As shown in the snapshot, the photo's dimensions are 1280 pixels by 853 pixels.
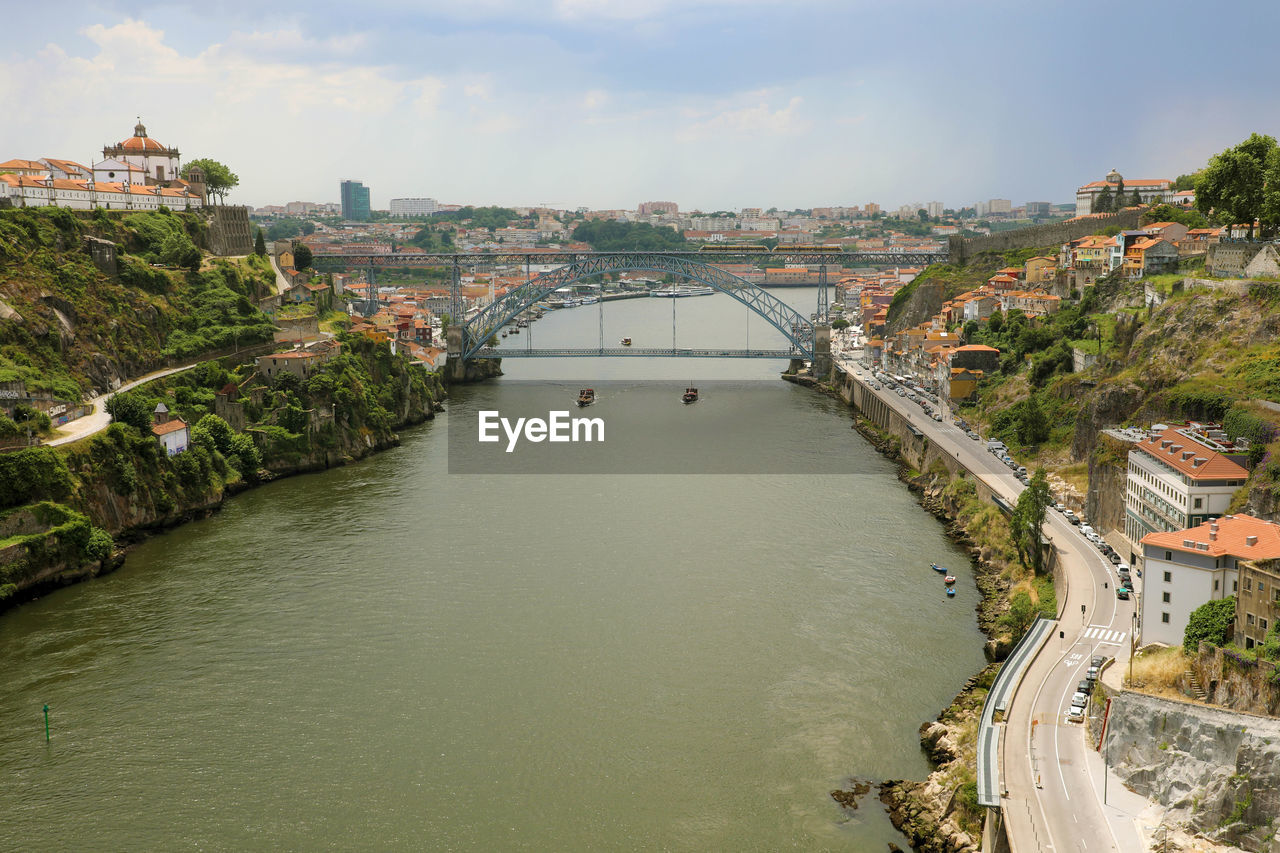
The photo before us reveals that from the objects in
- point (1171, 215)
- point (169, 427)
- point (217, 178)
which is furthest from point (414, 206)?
point (169, 427)

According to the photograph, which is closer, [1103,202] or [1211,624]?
[1211,624]

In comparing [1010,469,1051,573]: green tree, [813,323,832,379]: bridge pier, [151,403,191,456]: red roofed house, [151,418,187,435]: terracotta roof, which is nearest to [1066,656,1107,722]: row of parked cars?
[1010,469,1051,573]: green tree

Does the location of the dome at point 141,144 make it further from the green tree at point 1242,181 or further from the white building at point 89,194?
the green tree at point 1242,181

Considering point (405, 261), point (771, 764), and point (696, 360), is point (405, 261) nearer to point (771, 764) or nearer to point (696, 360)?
point (696, 360)

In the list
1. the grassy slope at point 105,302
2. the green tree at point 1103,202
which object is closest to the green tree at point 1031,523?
the grassy slope at point 105,302

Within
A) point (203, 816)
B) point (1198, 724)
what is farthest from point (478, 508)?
point (1198, 724)

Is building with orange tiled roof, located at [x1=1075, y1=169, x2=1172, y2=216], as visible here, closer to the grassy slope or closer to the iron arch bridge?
the iron arch bridge

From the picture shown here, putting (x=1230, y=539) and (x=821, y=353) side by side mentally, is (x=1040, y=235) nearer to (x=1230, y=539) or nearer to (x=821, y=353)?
(x=821, y=353)
